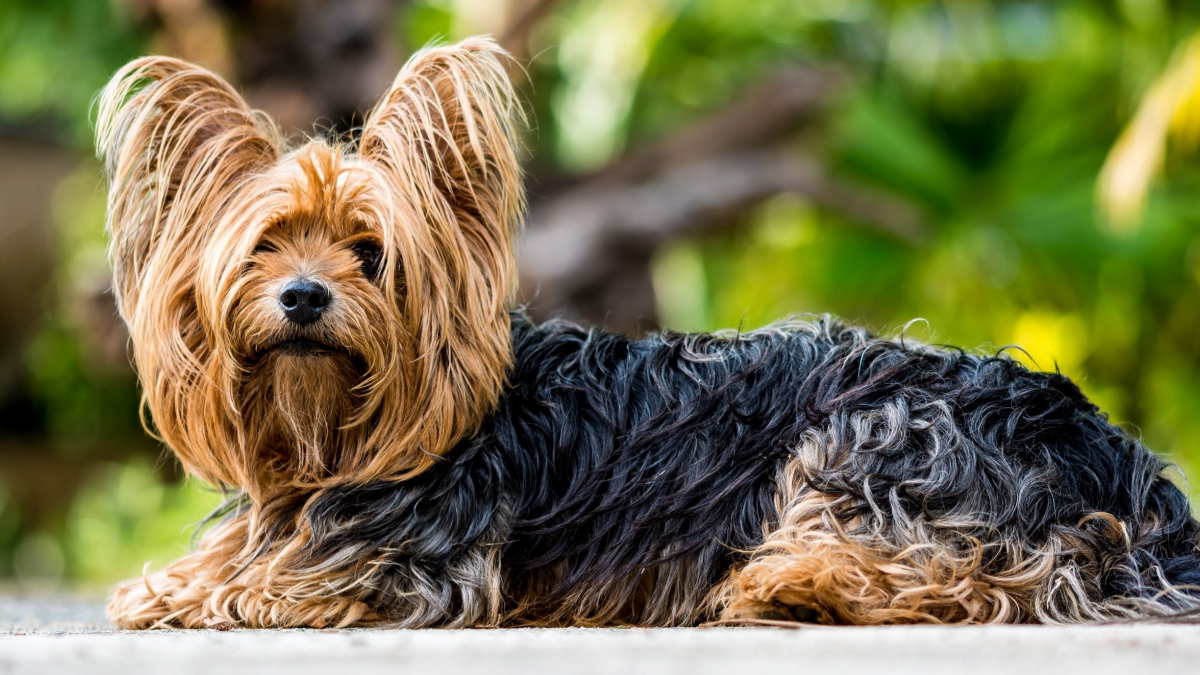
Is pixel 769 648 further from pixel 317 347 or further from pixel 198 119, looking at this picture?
pixel 198 119

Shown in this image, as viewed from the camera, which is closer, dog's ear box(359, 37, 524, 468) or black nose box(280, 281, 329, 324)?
black nose box(280, 281, 329, 324)

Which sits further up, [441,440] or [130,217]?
[130,217]

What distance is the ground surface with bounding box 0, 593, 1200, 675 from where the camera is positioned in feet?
7.68

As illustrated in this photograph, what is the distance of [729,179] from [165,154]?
26.1 feet

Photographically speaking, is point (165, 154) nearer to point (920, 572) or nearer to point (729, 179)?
point (920, 572)

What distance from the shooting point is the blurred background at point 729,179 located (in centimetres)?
1005

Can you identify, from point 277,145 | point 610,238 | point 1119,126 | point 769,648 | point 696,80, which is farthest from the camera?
point 696,80

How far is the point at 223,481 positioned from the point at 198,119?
1.16m

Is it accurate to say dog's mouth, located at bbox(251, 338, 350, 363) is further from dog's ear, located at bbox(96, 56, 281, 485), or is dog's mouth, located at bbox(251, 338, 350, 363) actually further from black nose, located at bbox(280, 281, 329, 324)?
dog's ear, located at bbox(96, 56, 281, 485)

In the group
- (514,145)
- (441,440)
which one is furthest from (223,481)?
(514,145)

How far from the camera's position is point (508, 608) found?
3.92 metres

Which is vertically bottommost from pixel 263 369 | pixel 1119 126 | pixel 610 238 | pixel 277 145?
pixel 263 369

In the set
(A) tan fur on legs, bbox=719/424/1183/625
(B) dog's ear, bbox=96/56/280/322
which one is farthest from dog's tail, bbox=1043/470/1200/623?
(B) dog's ear, bbox=96/56/280/322

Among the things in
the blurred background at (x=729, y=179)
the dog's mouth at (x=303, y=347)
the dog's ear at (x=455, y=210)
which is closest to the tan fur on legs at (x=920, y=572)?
the dog's ear at (x=455, y=210)
